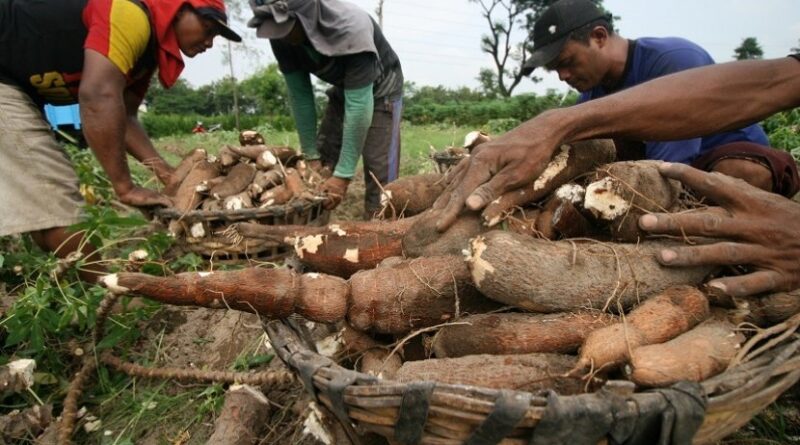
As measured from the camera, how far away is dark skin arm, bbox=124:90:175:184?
313 cm

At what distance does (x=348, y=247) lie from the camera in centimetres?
176

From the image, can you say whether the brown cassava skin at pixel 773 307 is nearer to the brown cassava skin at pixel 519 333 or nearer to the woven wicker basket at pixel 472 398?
the woven wicker basket at pixel 472 398

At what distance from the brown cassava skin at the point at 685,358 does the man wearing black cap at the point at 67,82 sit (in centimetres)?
248

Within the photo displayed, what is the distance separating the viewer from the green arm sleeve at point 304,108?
12.0 feet

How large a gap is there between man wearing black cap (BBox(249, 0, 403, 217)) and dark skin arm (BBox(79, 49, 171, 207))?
0.93m

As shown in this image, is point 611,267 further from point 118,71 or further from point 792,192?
point 118,71

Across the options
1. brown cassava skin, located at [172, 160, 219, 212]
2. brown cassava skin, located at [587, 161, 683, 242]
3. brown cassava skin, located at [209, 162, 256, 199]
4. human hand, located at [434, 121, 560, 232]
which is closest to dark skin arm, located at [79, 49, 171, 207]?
brown cassava skin, located at [172, 160, 219, 212]

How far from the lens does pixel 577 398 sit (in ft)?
3.10

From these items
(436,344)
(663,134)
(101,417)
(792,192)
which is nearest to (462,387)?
(436,344)

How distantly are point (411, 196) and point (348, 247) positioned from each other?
0.41m

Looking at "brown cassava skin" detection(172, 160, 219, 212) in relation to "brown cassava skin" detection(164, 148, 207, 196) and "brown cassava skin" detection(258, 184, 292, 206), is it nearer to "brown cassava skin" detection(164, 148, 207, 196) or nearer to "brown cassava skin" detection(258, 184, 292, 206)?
"brown cassava skin" detection(164, 148, 207, 196)

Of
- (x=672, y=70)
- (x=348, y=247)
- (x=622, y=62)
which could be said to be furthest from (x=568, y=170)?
(x=622, y=62)

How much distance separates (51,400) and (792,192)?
3.24 metres

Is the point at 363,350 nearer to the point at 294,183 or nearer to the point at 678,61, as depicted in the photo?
the point at 294,183
